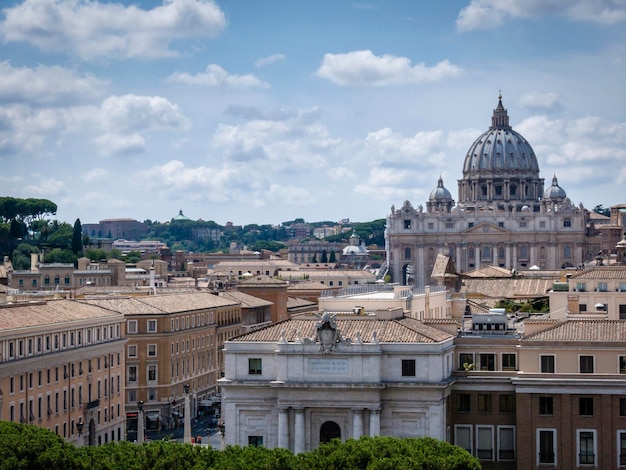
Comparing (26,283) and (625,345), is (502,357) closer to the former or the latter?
(625,345)

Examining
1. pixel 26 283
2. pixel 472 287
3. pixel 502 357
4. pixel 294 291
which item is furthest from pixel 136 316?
pixel 294 291

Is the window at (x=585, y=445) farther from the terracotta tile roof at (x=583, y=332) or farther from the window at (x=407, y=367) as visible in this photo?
the window at (x=407, y=367)

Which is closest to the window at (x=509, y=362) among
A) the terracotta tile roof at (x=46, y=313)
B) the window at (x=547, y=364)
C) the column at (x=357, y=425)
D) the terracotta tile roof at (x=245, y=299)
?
the window at (x=547, y=364)

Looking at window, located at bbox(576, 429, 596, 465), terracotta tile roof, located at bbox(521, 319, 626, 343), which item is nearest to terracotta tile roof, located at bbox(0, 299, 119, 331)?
terracotta tile roof, located at bbox(521, 319, 626, 343)

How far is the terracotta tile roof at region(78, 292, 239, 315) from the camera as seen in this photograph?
84250mm

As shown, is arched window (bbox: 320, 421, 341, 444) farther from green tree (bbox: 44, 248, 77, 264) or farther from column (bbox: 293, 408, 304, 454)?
green tree (bbox: 44, 248, 77, 264)

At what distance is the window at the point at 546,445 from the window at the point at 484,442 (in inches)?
66.9

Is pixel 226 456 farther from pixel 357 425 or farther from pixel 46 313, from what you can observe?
pixel 46 313

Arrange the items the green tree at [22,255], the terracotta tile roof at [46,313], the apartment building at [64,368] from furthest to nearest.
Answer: the green tree at [22,255] < the terracotta tile roof at [46,313] < the apartment building at [64,368]

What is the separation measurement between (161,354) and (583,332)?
41.6 metres

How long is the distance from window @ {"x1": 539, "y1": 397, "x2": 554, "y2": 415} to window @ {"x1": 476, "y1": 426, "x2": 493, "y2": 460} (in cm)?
179

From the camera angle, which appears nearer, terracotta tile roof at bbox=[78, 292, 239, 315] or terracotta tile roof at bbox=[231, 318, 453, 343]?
terracotta tile roof at bbox=[231, 318, 453, 343]

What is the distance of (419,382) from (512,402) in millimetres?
3032

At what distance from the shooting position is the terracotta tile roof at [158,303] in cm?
8425
